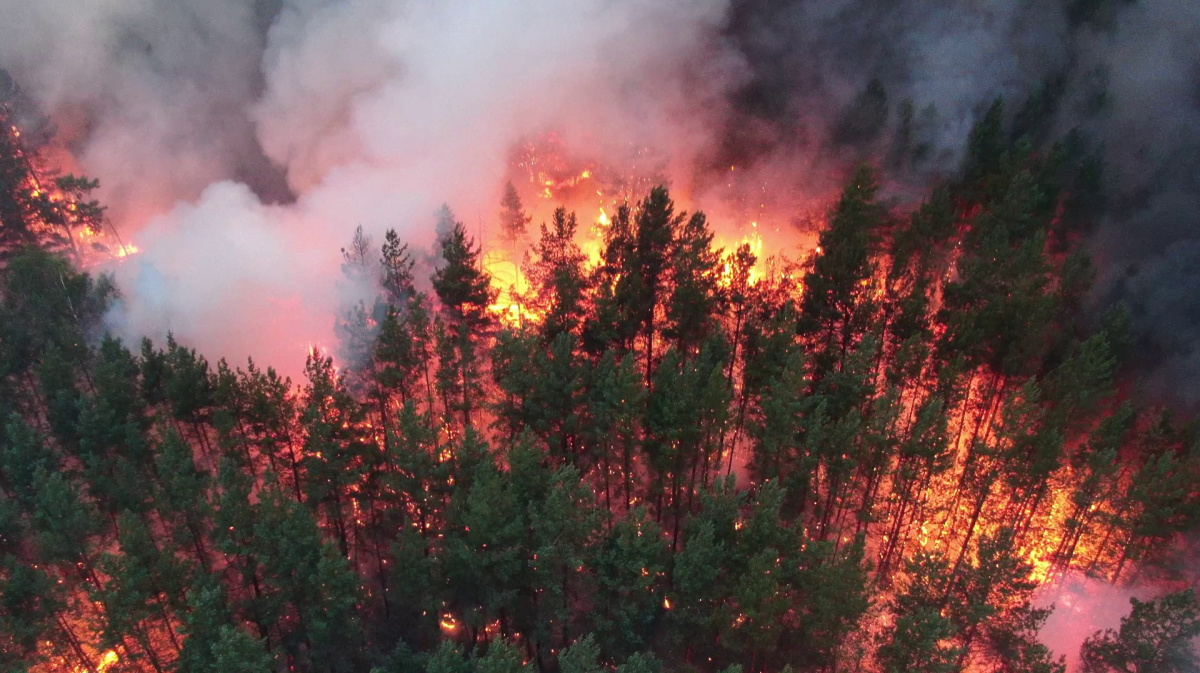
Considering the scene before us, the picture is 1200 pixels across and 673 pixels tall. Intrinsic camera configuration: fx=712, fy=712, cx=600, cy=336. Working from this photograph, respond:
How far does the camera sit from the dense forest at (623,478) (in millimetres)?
19625

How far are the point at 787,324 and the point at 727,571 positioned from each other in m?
8.45

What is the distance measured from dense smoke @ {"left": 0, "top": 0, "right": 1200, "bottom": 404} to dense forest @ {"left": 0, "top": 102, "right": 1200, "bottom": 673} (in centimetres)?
677

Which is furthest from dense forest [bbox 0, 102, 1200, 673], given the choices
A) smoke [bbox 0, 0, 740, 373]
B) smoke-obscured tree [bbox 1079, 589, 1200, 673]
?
smoke [bbox 0, 0, 740, 373]

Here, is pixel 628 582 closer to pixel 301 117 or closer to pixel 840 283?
pixel 840 283

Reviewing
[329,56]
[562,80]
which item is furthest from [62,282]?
[562,80]

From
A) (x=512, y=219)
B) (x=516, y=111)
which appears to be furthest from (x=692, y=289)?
(x=516, y=111)

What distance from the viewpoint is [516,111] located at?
43.1 metres

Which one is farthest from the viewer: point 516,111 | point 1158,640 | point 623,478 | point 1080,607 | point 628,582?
point 516,111

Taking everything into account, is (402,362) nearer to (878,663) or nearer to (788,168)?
(878,663)

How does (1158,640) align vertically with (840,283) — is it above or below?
below

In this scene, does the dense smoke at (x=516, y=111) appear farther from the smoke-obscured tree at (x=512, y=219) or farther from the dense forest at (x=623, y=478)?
the dense forest at (x=623, y=478)

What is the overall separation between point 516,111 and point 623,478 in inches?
1020

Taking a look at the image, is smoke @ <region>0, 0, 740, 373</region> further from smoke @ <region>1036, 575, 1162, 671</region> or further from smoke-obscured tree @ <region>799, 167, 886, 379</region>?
smoke @ <region>1036, 575, 1162, 671</region>

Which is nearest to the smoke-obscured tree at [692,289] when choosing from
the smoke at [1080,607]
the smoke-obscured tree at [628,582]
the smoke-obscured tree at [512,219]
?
the smoke-obscured tree at [628,582]
